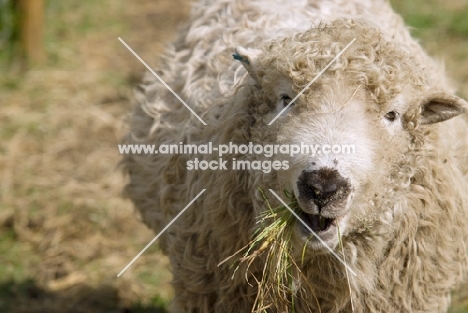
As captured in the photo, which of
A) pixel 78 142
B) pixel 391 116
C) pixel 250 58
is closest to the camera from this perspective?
pixel 391 116

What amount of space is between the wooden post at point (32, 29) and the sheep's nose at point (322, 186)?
5750 millimetres

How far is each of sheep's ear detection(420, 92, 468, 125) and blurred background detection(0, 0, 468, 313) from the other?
6.98ft

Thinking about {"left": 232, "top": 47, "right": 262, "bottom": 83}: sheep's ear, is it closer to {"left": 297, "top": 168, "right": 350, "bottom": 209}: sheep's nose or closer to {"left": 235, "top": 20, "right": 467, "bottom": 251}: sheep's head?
{"left": 235, "top": 20, "right": 467, "bottom": 251}: sheep's head

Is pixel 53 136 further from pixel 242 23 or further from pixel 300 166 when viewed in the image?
pixel 300 166

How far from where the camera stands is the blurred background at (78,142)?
557 cm

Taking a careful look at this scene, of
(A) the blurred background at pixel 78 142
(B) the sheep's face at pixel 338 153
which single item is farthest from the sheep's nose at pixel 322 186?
(A) the blurred background at pixel 78 142

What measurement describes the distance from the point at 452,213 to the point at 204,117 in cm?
130

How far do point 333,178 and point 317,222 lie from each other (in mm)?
279

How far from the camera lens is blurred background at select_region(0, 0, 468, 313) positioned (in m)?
5.57

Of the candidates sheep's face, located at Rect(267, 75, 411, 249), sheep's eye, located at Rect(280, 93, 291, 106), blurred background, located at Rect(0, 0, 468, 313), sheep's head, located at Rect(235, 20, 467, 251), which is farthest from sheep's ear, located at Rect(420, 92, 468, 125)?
blurred background, located at Rect(0, 0, 468, 313)

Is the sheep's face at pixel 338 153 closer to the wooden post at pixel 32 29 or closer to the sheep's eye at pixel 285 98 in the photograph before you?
the sheep's eye at pixel 285 98

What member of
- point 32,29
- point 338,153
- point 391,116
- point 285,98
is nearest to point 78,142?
point 32,29

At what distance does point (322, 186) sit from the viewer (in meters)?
2.88

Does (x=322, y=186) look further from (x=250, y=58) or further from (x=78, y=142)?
(x=78, y=142)
